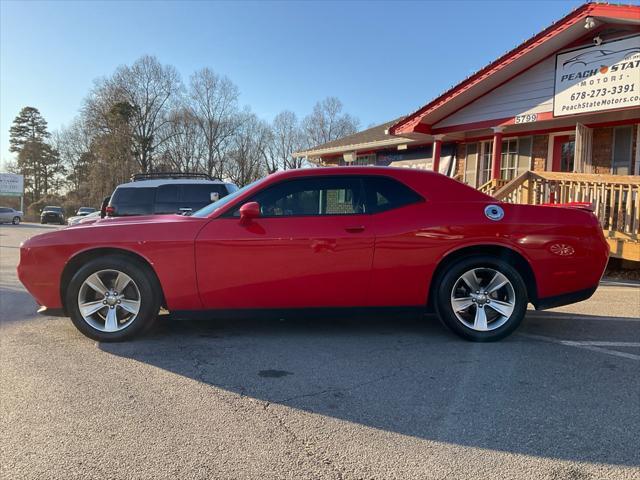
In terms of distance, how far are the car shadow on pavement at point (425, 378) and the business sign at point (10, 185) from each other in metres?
60.0

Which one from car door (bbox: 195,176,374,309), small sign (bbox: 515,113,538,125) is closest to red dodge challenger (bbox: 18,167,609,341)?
car door (bbox: 195,176,374,309)

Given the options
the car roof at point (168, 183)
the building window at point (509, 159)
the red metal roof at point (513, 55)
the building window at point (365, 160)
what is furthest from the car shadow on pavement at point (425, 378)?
the building window at point (365, 160)

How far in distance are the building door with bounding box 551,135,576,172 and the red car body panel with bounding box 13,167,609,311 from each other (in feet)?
30.0

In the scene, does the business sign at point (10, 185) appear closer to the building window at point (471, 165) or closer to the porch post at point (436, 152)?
the porch post at point (436, 152)

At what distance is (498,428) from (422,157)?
14526 millimetres

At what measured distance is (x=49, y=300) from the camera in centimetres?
434

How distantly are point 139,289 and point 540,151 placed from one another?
12011 mm

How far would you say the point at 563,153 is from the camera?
1268cm

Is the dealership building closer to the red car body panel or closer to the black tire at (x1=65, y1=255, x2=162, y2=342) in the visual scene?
the red car body panel

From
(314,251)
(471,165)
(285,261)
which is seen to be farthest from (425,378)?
(471,165)

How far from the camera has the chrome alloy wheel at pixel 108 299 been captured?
4.34 m

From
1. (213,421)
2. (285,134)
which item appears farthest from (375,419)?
(285,134)

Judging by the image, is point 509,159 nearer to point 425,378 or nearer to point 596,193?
point 596,193

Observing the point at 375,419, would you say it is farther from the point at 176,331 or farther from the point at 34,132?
the point at 34,132
